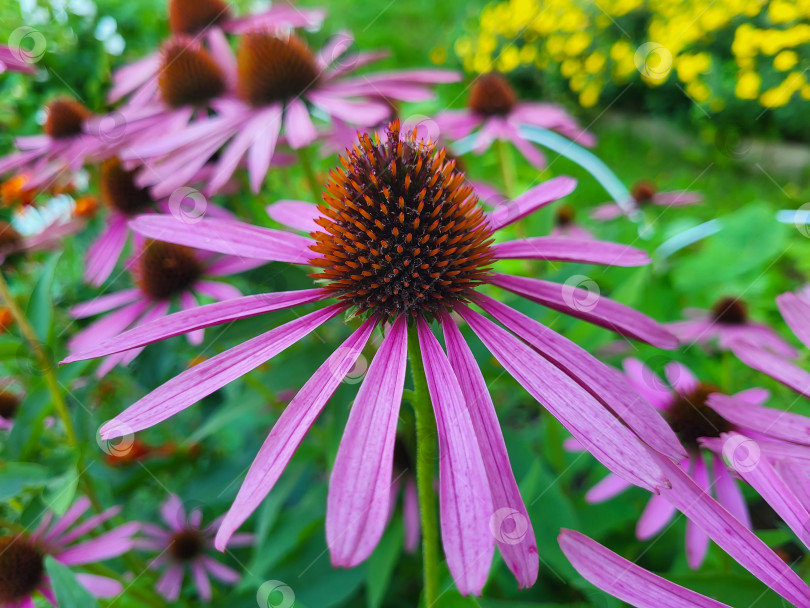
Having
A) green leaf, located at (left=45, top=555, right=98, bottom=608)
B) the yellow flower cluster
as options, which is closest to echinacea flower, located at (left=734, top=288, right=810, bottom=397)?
green leaf, located at (left=45, top=555, right=98, bottom=608)

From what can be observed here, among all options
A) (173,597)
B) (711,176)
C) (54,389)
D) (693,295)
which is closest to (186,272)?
(54,389)

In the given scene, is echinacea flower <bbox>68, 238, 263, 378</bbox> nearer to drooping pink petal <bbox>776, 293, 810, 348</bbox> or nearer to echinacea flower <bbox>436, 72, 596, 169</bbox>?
echinacea flower <bbox>436, 72, 596, 169</bbox>

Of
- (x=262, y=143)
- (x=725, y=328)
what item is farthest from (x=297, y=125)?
(x=725, y=328)

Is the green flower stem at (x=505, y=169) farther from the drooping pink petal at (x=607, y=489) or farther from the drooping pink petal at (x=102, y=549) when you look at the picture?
the drooping pink petal at (x=102, y=549)

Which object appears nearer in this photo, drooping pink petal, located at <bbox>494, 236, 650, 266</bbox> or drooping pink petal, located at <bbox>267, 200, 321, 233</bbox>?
drooping pink petal, located at <bbox>494, 236, 650, 266</bbox>

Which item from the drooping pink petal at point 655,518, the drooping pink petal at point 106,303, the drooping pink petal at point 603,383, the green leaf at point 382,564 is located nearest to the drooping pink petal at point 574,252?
the drooping pink petal at point 603,383

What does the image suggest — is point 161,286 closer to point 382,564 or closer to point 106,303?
point 106,303
